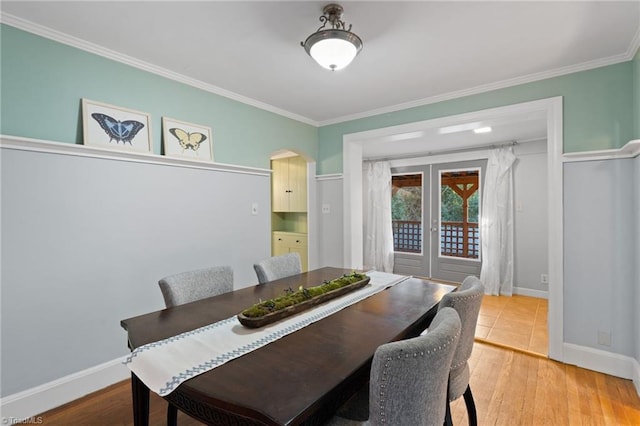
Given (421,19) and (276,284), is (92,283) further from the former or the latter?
(421,19)

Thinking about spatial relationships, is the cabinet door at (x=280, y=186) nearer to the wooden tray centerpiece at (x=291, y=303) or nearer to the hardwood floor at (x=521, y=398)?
the wooden tray centerpiece at (x=291, y=303)

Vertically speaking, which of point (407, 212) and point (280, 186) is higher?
point (280, 186)

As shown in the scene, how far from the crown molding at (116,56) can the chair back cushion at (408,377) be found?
8.96 feet

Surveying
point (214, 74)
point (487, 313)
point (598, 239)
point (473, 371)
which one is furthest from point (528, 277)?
point (214, 74)

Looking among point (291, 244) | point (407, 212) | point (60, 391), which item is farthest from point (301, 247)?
point (60, 391)

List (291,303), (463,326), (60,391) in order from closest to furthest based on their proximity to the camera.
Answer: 1. (463,326)
2. (291,303)
3. (60,391)

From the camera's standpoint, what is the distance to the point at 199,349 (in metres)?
1.23

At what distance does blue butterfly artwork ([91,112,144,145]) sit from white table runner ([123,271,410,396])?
1.77 m

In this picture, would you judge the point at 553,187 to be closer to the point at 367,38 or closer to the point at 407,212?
the point at 367,38

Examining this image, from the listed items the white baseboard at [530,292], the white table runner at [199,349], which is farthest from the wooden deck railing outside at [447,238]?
the white table runner at [199,349]

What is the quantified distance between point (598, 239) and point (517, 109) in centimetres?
128

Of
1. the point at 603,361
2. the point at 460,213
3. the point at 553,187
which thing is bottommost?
the point at 603,361

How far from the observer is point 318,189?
13.9 ft

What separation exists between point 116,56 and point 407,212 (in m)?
4.81
